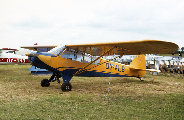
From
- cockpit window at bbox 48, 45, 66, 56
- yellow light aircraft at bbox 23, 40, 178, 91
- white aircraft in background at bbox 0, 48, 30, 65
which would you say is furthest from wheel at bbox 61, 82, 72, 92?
white aircraft in background at bbox 0, 48, 30, 65

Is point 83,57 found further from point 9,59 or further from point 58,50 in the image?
point 9,59

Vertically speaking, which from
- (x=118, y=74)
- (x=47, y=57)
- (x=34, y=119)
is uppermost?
(x=47, y=57)

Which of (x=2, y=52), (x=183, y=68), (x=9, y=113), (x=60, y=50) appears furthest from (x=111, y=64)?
(x=2, y=52)

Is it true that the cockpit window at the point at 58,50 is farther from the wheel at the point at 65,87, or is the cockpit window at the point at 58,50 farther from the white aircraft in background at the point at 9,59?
the white aircraft in background at the point at 9,59

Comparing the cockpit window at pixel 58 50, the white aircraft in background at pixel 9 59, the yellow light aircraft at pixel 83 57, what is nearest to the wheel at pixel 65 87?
the yellow light aircraft at pixel 83 57

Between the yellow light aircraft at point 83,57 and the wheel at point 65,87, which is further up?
the yellow light aircraft at point 83,57

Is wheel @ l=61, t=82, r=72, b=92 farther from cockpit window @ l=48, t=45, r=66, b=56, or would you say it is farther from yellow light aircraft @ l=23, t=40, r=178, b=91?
cockpit window @ l=48, t=45, r=66, b=56

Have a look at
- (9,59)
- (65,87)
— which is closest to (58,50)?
(65,87)

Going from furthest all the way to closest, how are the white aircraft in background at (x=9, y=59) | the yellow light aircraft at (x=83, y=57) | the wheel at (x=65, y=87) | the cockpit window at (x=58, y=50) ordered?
the white aircraft in background at (x=9, y=59)
the cockpit window at (x=58, y=50)
the wheel at (x=65, y=87)
the yellow light aircraft at (x=83, y=57)

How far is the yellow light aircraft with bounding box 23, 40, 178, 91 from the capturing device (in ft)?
24.0

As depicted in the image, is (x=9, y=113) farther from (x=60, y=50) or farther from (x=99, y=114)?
(x=60, y=50)

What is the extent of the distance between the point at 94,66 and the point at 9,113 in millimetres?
5403

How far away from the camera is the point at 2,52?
18453 millimetres

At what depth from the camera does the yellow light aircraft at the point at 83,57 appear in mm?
7316
